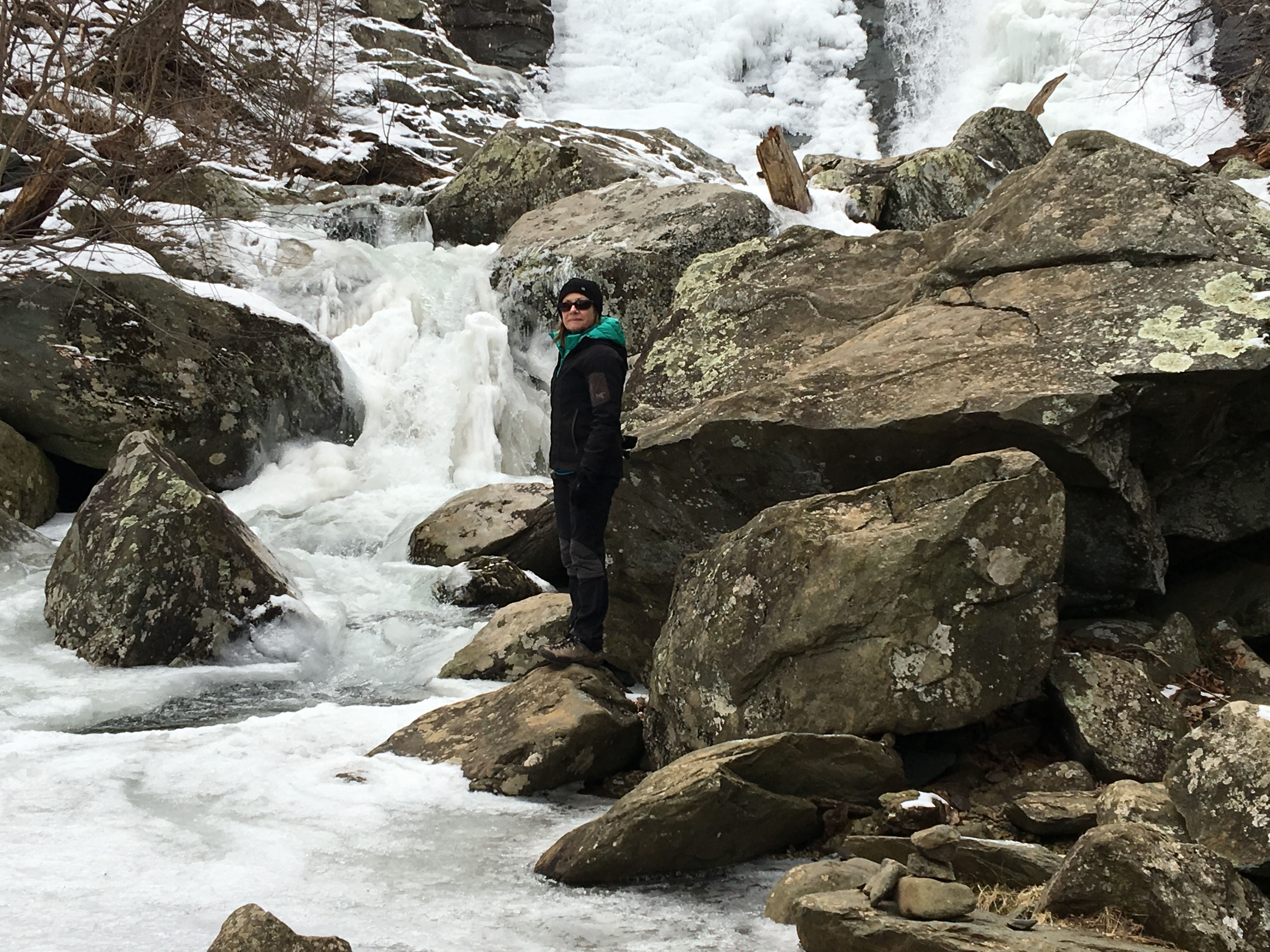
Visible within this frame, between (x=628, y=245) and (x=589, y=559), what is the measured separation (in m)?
6.68

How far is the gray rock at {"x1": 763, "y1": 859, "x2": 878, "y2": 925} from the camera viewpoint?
3.01m

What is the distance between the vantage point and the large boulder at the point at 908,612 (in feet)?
12.8

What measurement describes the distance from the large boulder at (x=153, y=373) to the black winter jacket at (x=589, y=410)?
5.28m

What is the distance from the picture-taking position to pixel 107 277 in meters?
9.41

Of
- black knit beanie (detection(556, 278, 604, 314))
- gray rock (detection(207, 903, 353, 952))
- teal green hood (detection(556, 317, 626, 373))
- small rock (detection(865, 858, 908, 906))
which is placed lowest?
gray rock (detection(207, 903, 353, 952))

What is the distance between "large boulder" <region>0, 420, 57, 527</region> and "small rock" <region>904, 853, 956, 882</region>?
316 inches

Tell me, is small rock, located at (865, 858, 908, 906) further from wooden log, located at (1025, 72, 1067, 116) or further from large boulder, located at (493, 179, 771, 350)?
wooden log, located at (1025, 72, 1067, 116)

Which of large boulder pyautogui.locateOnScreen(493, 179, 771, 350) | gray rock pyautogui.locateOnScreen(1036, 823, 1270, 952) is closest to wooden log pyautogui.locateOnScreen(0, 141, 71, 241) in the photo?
large boulder pyautogui.locateOnScreen(493, 179, 771, 350)

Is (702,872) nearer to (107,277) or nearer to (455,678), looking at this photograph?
(455,678)

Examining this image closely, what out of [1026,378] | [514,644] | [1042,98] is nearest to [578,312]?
[514,644]

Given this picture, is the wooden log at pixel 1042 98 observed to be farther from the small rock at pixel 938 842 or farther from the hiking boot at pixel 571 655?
the small rock at pixel 938 842

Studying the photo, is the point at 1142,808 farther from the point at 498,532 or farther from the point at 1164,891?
the point at 498,532

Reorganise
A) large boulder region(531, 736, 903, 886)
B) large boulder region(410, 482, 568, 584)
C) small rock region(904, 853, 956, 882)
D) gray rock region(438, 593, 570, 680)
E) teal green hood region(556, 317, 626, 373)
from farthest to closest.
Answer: large boulder region(410, 482, 568, 584) < gray rock region(438, 593, 570, 680) < teal green hood region(556, 317, 626, 373) < large boulder region(531, 736, 903, 886) < small rock region(904, 853, 956, 882)

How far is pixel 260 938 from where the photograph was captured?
240 centimetres
